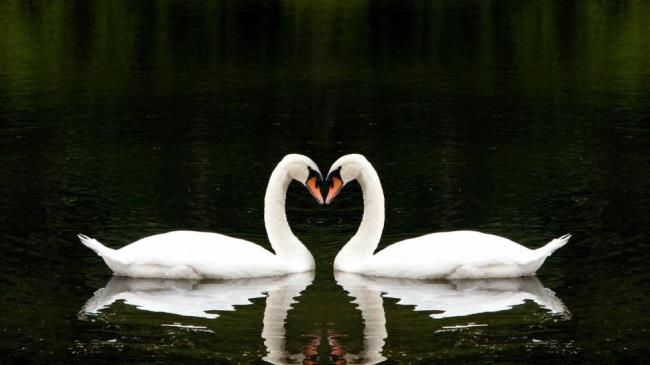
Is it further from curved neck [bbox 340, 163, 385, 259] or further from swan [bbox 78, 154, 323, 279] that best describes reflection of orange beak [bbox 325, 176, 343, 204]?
swan [bbox 78, 154, 323, 279]

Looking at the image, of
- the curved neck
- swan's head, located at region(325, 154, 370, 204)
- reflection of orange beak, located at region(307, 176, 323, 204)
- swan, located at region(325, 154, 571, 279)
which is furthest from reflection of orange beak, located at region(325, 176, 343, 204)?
swan, located at region(325, 154, 571, 279)

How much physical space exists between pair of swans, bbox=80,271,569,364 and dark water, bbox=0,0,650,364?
0.04 metres

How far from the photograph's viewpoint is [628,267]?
1741 centimetres

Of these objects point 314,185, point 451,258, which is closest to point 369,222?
point 314,185

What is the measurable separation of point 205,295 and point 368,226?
2320 millimetres

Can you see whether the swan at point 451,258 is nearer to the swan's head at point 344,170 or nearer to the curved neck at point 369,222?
the curved neck at point 369,222

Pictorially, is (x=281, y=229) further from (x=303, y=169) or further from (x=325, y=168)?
(x=325, y=168)

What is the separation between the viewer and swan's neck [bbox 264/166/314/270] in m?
17.4

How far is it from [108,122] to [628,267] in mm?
15141

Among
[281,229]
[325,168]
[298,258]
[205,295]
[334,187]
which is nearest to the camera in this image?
[205,295]

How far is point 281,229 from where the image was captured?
17.5 meters

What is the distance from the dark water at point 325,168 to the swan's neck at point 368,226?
431mm

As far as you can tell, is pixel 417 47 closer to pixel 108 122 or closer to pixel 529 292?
pixel 108 122

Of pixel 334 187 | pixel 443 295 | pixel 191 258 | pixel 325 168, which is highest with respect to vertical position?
pixel 334 187
